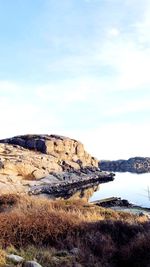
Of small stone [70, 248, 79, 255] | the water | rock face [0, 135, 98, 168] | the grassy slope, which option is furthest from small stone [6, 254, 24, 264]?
rock face [0, 135, 98, 168]

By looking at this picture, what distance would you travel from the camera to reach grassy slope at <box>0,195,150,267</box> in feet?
34.2

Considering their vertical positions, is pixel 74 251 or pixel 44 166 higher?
pixel 44 166

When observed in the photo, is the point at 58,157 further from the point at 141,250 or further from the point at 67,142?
the point at 141,250

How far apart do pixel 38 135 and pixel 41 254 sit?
4299 inches

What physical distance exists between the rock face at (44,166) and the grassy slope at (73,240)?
93.8 feet

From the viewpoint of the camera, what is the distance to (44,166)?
88.9m

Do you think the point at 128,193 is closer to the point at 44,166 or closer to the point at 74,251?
the point at 44,166

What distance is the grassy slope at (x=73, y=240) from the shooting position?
10.4 m

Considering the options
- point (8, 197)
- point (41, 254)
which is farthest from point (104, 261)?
point (8, 197)

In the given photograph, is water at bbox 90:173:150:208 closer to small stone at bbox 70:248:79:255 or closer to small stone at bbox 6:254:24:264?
small stone at bbox 70:248:79:255

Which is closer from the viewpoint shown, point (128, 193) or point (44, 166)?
point (128, 193)

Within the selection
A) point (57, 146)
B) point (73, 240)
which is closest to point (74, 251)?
point (73, 240)

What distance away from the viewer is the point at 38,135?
11925 cm

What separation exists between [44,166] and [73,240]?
77.4 metres
